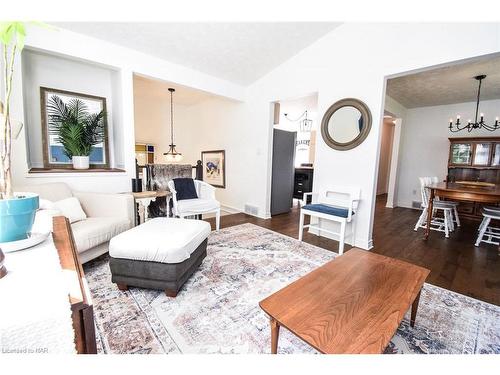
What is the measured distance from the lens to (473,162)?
4.28 meters

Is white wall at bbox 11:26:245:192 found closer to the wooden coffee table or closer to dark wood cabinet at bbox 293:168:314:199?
the wooden coffee table

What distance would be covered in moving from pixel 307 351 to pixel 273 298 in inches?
17.9

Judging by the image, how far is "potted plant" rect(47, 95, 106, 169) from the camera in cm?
268

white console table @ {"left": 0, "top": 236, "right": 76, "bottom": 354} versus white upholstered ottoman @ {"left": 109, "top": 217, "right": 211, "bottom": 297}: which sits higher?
white console table @ {"left": 0, "top": 236, "right": 76, "bottom": 354}

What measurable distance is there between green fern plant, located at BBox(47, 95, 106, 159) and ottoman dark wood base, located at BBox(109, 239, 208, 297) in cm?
183

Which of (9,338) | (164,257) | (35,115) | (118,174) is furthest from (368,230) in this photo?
(35,115)

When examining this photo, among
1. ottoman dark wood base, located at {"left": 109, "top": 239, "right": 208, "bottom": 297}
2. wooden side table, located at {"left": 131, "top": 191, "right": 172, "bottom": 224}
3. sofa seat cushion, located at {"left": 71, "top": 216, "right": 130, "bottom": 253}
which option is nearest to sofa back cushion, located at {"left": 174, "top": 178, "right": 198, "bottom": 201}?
wooden side table, located at {"left": 131, "top": 191, "right": 172, "bottom": 224}

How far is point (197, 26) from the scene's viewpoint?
2.64 metres

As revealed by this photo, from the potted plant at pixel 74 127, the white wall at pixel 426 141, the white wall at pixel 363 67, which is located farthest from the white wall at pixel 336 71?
the white wall at pixel 426 141

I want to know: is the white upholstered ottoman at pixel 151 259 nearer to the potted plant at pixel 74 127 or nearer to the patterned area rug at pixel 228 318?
the patterned area rug at pixel 228 318

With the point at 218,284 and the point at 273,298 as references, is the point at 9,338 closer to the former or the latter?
the point at 273,298

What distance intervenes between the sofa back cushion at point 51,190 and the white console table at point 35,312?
6.79 ft

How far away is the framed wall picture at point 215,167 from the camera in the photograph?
505cm

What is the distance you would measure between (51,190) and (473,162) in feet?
22.0
